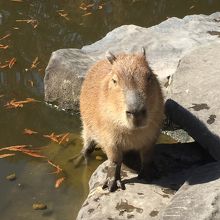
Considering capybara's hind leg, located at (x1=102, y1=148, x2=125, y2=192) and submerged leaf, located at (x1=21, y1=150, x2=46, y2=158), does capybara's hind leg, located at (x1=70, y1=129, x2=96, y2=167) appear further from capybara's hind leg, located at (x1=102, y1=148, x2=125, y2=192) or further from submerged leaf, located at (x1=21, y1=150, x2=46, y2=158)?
capybara's hind leg, located at (x1=102, y1=148, x2=125, y2=192)

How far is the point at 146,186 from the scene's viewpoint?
3684 mm

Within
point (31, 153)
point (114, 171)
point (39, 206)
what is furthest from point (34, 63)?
point (114, 171)

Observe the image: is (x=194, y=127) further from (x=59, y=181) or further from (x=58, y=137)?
(x=58, y=137)

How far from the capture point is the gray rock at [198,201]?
2.85 metres

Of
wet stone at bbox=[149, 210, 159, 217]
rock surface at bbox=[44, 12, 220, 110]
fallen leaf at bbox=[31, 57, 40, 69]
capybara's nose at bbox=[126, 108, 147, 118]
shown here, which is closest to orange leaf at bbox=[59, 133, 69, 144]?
rock surface at bbox=[44, 12, 220, 110]

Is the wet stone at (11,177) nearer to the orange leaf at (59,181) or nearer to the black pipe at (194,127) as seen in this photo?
the orange leaf at (59,181)

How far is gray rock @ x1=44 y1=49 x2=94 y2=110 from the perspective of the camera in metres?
5.32

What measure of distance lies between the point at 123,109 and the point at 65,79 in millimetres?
2300

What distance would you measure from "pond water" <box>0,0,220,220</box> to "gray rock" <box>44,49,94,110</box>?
129 mm

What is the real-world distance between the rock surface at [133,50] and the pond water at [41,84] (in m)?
0.24

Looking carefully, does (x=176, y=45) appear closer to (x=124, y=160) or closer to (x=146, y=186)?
(x=124, y=160)

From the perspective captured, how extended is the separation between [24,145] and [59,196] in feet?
2.66

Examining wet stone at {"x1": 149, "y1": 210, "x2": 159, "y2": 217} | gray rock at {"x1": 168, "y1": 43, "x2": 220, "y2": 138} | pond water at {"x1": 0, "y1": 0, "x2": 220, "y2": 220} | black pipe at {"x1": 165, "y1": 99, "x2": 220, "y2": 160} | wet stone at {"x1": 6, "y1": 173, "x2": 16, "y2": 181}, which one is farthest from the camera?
wet stone at {"x1": 6, "y1": 173, "x2": 16, "y2": 181}

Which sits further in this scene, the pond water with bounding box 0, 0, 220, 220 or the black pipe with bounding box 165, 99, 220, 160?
the pond water with bounding box 0, 0, 220, 220
